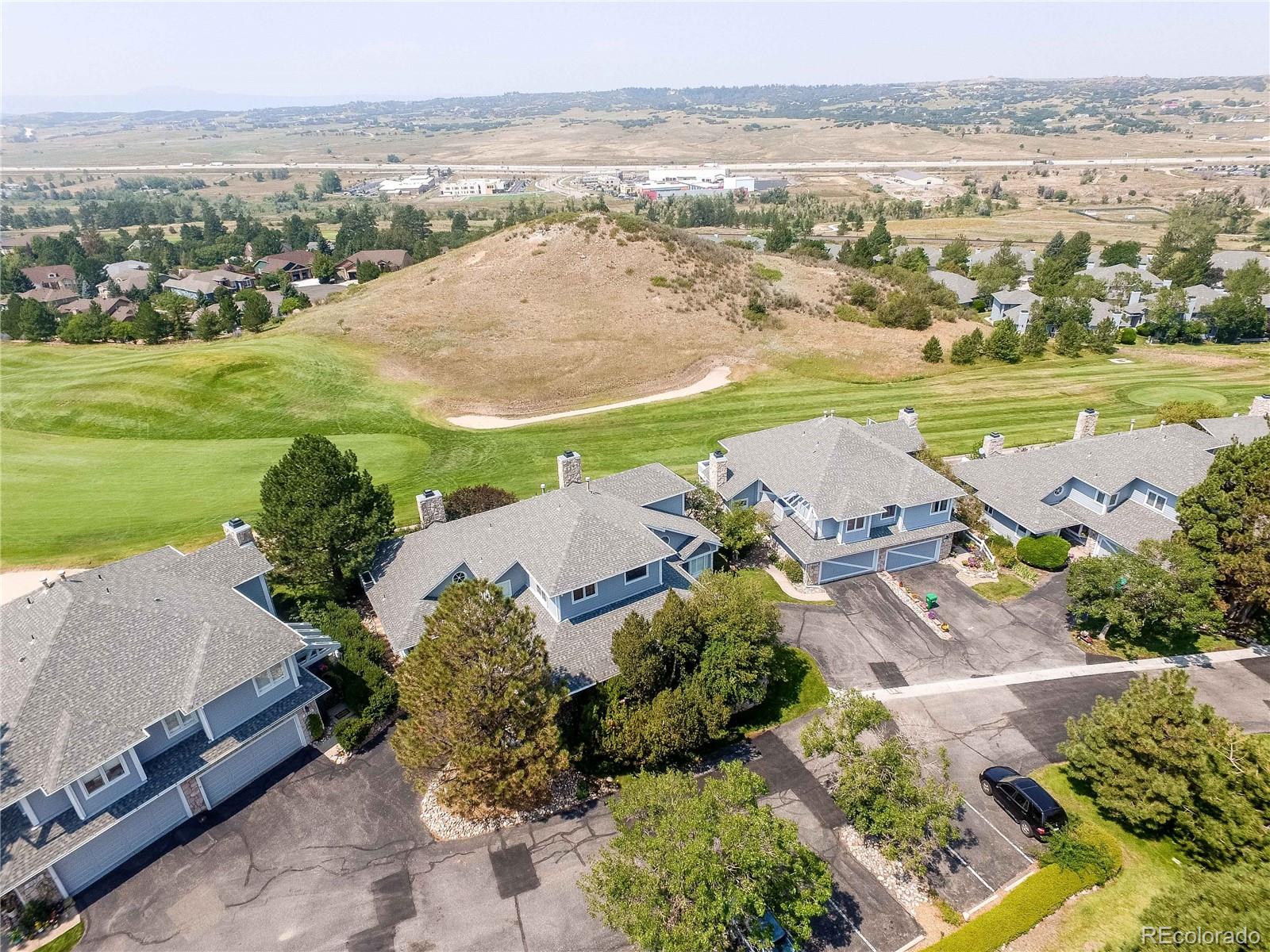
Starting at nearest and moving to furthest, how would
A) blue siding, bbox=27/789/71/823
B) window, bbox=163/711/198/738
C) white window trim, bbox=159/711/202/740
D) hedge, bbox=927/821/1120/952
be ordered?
hedge, bbox=927/821/1120/952 → blue siding, bbox=27/789/71/823 → white window trim, bbox=159/711/202/740 → window, bbox=163/711/198/738

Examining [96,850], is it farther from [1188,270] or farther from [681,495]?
[1188,270]

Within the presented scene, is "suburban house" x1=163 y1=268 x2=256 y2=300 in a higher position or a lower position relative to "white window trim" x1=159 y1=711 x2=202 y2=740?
higher

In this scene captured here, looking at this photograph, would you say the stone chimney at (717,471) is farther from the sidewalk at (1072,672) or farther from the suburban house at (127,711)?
the suburban house at (127,711)

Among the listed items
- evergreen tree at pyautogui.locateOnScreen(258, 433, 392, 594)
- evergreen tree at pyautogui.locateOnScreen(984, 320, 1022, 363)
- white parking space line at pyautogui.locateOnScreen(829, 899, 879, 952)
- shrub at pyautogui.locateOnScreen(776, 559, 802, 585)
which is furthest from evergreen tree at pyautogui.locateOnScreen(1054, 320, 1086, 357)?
evergreen tree at pyautogui.locateOnScreen(258, 433, 392, 594)

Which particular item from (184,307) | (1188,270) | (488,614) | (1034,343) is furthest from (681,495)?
(1188,270)

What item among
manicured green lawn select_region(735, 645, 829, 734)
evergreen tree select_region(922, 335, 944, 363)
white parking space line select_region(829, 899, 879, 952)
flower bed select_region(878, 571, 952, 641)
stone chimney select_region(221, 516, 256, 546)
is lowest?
white parking space line select_region(829, 899, 879, 952)

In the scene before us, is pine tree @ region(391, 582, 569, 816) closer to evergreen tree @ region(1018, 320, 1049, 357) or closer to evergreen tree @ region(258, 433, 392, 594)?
evergreen tree @ region(258, 433, 392, 594)

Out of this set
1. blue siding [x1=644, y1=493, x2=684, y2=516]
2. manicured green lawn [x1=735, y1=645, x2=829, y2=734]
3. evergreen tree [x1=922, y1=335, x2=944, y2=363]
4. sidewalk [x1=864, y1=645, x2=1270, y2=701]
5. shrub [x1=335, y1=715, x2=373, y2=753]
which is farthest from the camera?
evergreen tree [x1=922, y1=335, x2=944, y2=363]

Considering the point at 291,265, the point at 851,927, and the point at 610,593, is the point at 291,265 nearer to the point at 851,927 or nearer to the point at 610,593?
the point at 610,593
